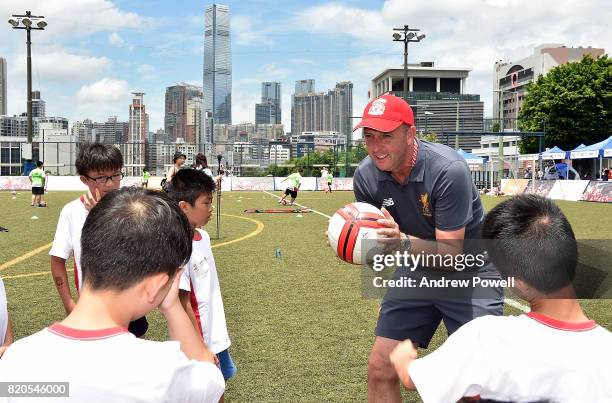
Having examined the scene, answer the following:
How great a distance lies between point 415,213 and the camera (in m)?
3.94

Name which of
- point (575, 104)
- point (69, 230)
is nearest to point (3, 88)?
point (575, 104)

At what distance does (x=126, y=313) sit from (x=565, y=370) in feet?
4.83

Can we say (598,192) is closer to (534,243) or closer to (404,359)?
(534,243)

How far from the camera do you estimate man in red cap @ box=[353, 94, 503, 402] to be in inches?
146

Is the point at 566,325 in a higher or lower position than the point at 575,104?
lower

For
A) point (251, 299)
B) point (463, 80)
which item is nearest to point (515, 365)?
point (251, 299)

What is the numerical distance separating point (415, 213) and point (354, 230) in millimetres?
448

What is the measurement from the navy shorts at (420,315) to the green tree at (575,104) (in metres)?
52.9

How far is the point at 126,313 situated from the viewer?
5.75ft

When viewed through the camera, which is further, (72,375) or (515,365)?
(515,365)

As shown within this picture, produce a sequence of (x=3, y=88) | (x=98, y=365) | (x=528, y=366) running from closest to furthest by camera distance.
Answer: (x=98, y=365) → (x=528, y=366) → (x=3, y=88)

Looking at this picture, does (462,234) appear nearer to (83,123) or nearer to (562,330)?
(562,330)

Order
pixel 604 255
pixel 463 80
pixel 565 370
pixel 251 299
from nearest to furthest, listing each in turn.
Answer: pixel 565 370
pixel 251 299
pixel 604 255
pixel 463 80

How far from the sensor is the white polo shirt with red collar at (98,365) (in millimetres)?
1608
